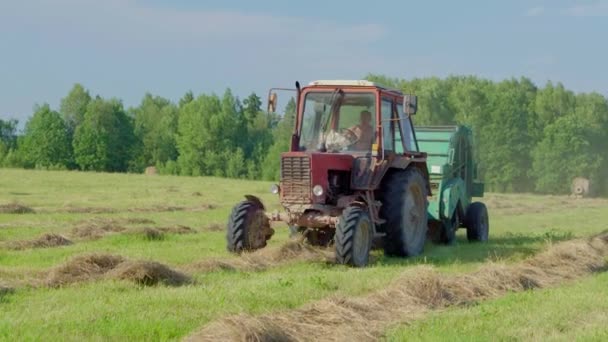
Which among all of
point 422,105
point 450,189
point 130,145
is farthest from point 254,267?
point 130,145

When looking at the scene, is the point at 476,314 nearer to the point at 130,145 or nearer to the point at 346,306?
the point at 346,306

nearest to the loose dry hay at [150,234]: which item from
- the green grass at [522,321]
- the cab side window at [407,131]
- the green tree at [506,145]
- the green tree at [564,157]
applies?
the cab side window at [407,131]

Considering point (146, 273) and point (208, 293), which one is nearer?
point (208, 293)

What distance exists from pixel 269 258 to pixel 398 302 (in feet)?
12.2

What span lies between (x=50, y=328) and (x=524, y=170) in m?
57.9

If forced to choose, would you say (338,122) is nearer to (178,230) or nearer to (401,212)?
(401,212)

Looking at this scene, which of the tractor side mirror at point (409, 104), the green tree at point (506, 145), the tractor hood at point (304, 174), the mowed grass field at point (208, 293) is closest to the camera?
the mowed grass field at point (208, 293)

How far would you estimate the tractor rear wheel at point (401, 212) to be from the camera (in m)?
13.8

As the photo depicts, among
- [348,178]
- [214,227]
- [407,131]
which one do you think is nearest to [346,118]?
[348,178]

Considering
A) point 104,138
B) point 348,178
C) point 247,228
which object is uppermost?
point 104,138

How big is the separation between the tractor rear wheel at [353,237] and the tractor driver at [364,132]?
5.03 ft

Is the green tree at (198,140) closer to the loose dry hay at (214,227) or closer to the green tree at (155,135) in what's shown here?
the green tree at (155,135)

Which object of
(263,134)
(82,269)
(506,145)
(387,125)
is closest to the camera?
(82,269)

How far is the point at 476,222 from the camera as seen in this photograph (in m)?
17.7
